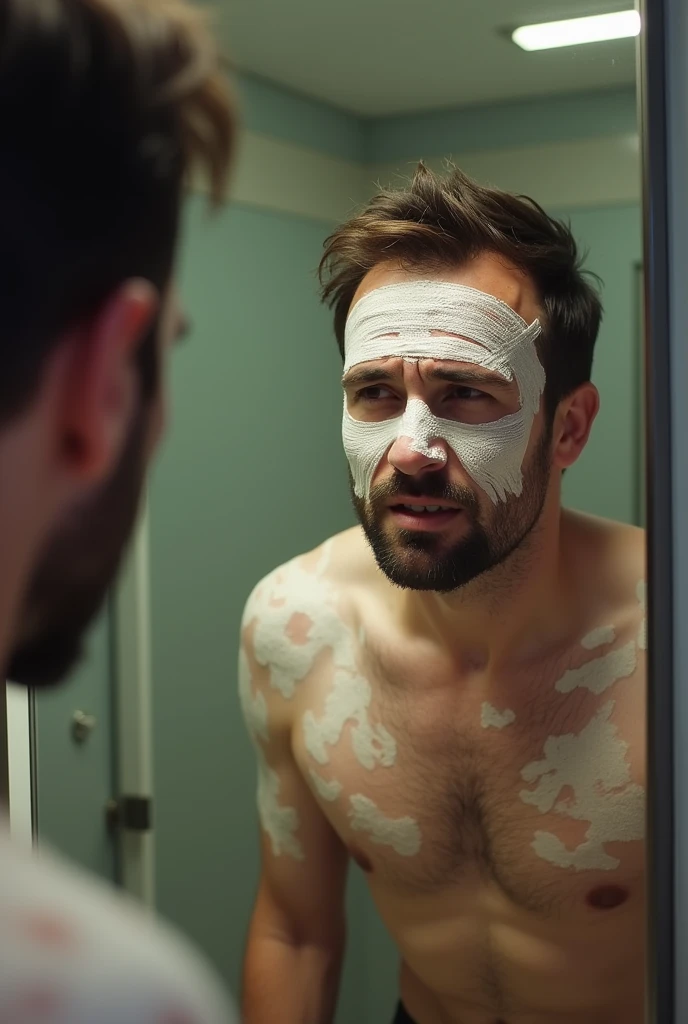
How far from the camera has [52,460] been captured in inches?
16.0

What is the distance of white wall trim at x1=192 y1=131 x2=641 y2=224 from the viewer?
0.89m

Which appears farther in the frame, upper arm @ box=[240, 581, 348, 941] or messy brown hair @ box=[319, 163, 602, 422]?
upper arm @ box=[240, 581, 348, 941]

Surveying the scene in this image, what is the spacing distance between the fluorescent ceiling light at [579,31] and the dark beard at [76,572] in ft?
2.06

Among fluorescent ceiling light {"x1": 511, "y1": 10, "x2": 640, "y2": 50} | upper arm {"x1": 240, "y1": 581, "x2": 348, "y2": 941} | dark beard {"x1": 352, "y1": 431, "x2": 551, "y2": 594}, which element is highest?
fluorescent ceiling light {"x1": 511, "y1": 10, "x2": 640, "y2": 50}

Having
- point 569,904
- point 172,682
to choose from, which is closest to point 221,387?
point 172,682

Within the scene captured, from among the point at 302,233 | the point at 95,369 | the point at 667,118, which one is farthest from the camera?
the point at 302,233

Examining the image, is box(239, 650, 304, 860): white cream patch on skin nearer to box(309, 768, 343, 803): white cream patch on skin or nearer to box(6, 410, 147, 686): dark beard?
box(309, 768, 343, 803): white cream patch on skin

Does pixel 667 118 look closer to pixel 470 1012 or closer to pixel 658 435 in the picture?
pixel 658 435

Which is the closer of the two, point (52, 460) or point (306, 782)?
point (52, 460)

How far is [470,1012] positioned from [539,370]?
1.81ft

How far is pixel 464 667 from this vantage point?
3.21 feet

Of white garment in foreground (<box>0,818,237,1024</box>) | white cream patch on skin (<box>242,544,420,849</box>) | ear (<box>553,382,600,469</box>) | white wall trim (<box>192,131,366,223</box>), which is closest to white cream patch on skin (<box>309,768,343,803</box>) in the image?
white cream patch on skin (<box>242,544,420,849</box>)

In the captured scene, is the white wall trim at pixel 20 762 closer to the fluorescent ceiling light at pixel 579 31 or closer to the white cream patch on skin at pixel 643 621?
the white cream patch on skin at pixel 643 621

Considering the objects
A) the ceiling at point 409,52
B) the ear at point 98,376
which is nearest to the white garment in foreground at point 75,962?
the ear at point 98,376
